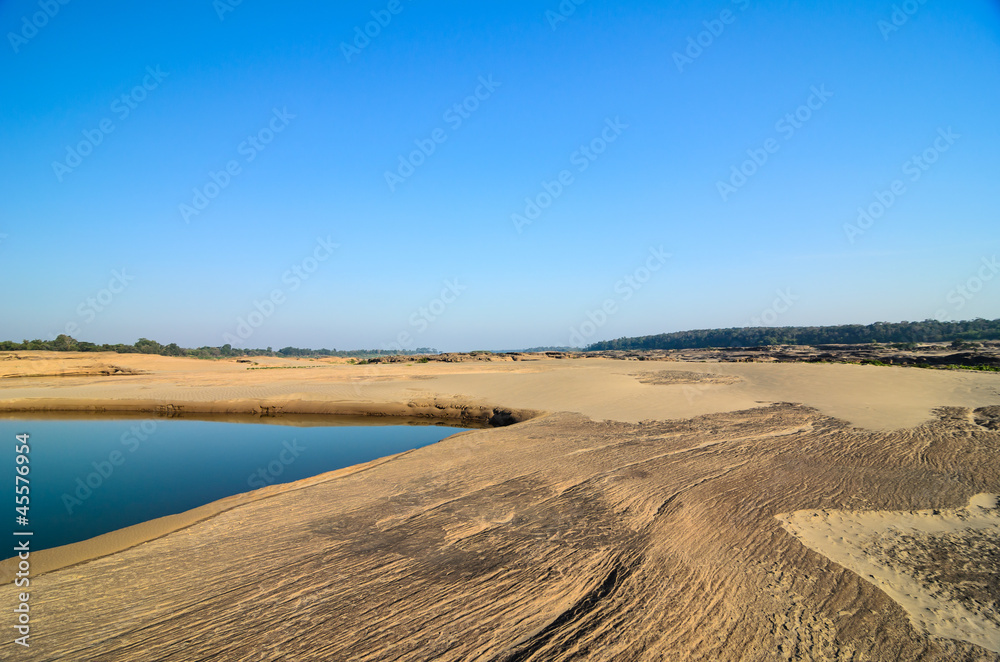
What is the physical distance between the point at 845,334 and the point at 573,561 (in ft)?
275

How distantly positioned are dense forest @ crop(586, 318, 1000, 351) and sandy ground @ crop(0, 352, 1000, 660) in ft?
198

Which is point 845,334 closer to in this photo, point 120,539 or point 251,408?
point 251,408

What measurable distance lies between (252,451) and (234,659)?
31.2 ft

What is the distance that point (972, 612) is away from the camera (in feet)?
12.7

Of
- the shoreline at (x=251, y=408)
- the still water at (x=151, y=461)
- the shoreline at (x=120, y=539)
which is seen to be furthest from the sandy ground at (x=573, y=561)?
the shoreline at (x=251, y=408)

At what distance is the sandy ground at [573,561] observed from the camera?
347 centimetres

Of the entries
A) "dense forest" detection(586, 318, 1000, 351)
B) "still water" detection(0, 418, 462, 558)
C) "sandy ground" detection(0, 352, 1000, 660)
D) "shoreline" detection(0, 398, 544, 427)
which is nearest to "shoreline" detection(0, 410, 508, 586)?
"sandy ground" detection(0, 352, 1000, 660)

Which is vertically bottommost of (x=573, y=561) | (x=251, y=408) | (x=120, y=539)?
(x=573, y=561)

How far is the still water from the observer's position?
7.17 metres

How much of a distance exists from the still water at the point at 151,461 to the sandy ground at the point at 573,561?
1897mm

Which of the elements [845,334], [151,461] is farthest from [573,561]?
[845,334]

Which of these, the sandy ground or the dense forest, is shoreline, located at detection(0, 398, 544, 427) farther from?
the dense forest

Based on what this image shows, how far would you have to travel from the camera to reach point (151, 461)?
413 inches

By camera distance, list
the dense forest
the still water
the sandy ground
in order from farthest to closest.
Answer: the dense forest, the still water, the sandy ground
